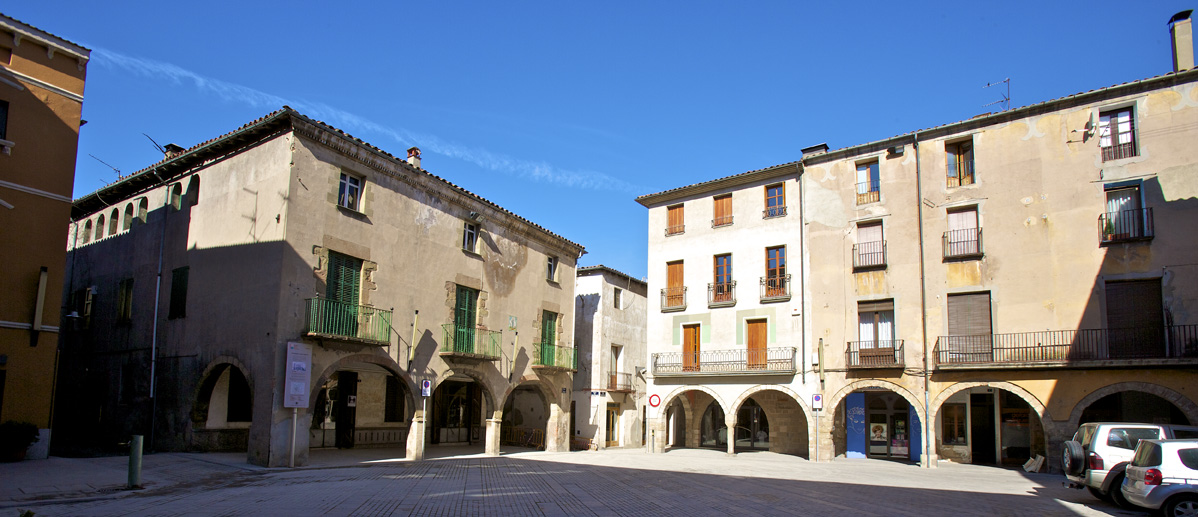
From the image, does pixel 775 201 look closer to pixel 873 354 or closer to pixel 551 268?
pixel 873 354

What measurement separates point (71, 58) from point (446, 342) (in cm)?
1286

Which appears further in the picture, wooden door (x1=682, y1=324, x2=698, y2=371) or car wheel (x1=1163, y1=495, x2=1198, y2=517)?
wooden door (x1=682, y1=324, x2=698, y2=371)

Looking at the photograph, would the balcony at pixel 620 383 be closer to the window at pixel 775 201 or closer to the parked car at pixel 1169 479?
the window at pixel 775 201

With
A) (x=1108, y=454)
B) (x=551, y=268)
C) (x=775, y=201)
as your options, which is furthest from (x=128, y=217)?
(x=1108, y=454)

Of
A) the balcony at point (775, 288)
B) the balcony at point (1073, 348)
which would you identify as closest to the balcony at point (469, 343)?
the balcony at point (775, 288)

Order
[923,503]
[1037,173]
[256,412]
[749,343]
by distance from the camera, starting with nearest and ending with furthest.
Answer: [923,503], [256,412], [1037,173], [749,343]

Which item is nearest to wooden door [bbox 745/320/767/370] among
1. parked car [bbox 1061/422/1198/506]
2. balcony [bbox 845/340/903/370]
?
balcony [bbox 845/340/903/370]

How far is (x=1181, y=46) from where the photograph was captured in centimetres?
2156

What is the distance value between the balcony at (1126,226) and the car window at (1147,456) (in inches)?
410

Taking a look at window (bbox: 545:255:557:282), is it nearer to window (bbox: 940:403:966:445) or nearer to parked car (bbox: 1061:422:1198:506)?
window (bbox: 940:403:966:445)

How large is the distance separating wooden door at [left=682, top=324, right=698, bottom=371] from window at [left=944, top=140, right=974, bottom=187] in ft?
34.7

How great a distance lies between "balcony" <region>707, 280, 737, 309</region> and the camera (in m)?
28.1

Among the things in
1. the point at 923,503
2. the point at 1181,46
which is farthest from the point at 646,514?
the point at 1181,46

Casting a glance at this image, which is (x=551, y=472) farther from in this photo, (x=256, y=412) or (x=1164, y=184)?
(x=1164, y=184)
